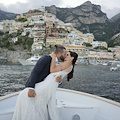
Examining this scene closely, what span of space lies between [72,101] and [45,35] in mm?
51803

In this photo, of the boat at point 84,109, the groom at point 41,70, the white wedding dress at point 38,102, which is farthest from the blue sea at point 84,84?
the groom at point 41,70

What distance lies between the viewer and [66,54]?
5.24 ft

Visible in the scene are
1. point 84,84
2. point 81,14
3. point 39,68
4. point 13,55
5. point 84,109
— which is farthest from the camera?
point 81,14

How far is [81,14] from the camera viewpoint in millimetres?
119250

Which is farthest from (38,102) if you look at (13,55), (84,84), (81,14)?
(81,14)

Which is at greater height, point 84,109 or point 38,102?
point 38,102

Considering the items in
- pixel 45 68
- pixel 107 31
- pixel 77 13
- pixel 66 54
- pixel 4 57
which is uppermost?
pixel 77 13

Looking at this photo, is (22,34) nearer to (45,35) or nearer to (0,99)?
(45,35)

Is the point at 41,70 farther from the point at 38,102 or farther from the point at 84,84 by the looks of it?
the point at 84,84

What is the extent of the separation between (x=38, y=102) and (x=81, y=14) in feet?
411

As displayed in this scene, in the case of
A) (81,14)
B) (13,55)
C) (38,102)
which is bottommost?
(13,55)

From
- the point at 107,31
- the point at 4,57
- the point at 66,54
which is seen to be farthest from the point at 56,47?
the point at 107,31

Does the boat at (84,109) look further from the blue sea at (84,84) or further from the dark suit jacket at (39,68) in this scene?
the blue sea at (84,84)

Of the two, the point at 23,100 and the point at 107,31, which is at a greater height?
the point at 107,31
